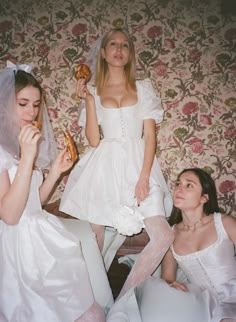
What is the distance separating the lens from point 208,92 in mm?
1937

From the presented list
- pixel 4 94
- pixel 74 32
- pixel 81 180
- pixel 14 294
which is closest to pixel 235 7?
pixel 74 32

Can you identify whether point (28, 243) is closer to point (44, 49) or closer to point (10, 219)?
point (10, 219)

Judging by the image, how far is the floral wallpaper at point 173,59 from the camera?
1.93 metres

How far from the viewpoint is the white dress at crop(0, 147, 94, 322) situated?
984 millimetres

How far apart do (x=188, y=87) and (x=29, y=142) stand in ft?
4.04

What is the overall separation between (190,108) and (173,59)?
1.03 feet

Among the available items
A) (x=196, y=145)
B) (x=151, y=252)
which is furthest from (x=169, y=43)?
(x=151, y=252)

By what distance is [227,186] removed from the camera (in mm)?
1933

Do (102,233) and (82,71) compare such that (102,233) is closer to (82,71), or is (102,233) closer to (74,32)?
(82,71)

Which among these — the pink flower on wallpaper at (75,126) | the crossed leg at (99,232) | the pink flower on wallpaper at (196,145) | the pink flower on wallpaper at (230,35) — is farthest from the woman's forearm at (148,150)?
the pink flower on wallpaper at (230,35)

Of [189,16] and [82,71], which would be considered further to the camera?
[189,16]

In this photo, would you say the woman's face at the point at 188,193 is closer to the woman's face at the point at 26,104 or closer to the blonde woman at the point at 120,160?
the blonde woman at the point at 120,160

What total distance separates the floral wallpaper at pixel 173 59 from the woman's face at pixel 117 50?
36cm

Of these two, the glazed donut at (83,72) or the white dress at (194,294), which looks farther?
the glazed donut at (83,72)
